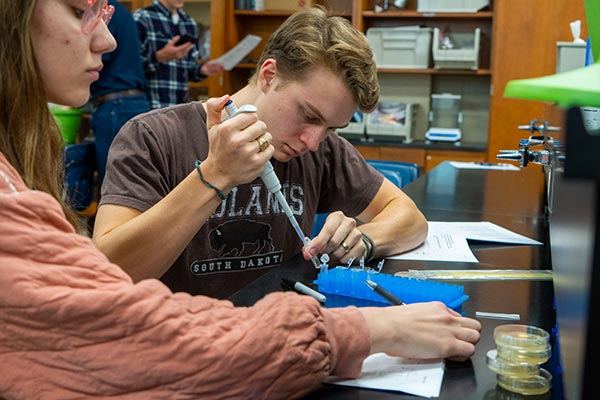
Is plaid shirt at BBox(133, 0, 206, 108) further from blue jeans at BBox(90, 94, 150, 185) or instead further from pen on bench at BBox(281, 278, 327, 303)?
pen on bench at BBox(281, 278, 327, 303)

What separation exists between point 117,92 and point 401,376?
3530 millimetres

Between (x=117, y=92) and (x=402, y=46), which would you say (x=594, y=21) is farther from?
(x=402, y=46)

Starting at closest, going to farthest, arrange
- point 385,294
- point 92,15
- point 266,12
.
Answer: point 92,15, point 385,294, point 266,12

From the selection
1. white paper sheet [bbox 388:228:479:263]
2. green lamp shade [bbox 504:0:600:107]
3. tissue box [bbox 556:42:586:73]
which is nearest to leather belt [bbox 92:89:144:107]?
tissue box [bbox 556:42:586:73]

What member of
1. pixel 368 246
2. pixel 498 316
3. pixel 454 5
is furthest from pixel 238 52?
pixel 498 316

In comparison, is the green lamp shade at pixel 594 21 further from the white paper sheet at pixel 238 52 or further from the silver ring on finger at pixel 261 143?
the white paper sheet at pixel 238 52

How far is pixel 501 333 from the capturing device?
36.4 inches

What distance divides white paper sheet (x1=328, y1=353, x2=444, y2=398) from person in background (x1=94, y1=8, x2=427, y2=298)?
49 cm

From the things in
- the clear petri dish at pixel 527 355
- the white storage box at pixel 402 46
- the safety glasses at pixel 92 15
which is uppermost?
the white storage box at pixel 402 46

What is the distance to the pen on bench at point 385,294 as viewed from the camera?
1145 millimetres

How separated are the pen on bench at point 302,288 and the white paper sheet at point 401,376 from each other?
0.26 m

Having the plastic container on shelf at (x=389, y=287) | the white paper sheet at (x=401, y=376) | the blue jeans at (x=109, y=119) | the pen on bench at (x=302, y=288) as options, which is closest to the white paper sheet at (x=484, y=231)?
the plastic container on shelf at (x=389, y=287)

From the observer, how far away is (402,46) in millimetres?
4996

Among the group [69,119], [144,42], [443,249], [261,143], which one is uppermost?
[144,42]
